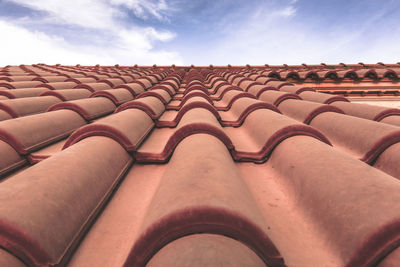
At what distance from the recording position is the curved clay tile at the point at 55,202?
0.79 meters

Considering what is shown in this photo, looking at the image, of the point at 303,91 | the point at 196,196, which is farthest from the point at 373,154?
the point at 303,91

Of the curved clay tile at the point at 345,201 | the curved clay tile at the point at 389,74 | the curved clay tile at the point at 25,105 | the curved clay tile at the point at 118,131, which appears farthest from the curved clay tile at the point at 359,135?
the curved clay tile at the point at 389,74

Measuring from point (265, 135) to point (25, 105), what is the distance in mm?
2992

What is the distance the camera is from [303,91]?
383cm

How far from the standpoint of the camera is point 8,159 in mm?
1573

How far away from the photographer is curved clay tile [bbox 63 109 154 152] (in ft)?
5.39

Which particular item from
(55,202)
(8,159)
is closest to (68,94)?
(8,159)

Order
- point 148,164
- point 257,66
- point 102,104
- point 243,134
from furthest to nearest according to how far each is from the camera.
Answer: point 257,66
point 102,104
point 243,134
point 148,164

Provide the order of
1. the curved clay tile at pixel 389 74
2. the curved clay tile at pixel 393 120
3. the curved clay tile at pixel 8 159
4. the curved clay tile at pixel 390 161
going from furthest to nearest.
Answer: the curved clay tile at pixel 389 74 → the curved clay tile at pixel 393 120 → the curved clay tile at pixel 8 159 → the curved clay tile at pixel 390 161

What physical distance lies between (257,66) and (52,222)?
9.40m

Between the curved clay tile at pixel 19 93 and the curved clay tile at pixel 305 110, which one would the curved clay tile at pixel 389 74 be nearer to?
the curved clay tile at pixel 305 110

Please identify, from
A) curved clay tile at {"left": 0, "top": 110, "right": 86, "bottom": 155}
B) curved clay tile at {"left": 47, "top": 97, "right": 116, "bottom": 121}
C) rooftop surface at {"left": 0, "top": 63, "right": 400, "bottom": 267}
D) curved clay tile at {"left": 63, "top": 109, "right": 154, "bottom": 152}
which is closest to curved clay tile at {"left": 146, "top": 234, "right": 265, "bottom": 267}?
rooftop surface at {"left": 0, "top": 63, "right": 400, "bottom": 267}

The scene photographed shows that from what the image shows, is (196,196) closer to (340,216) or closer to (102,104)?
(340,216)

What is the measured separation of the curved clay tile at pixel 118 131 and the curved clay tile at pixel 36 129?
16.7 inches
